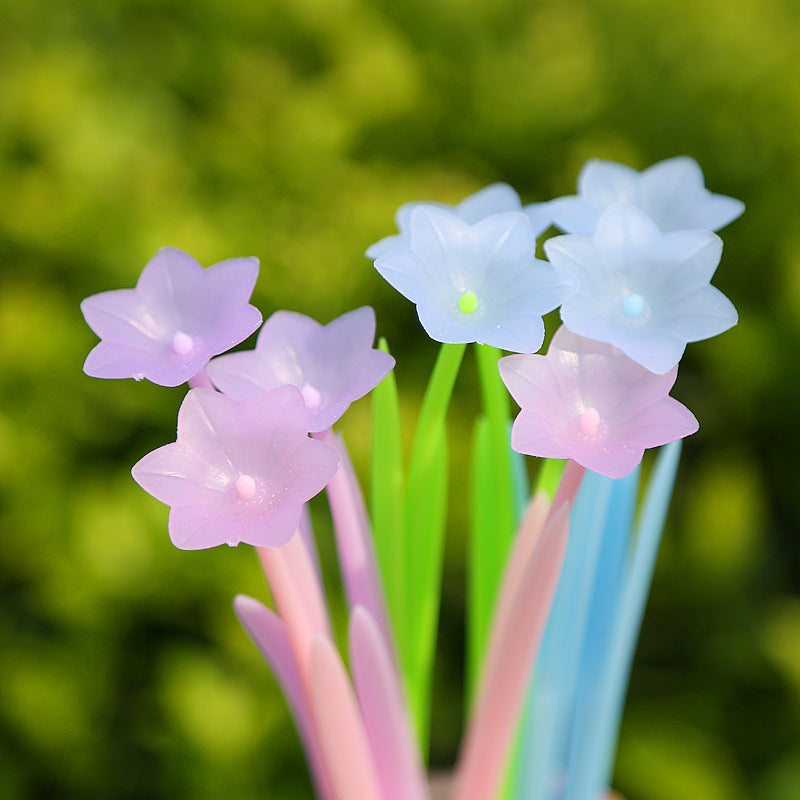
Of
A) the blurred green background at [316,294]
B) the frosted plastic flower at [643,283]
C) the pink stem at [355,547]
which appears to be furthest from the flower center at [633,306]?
the blurred green background at [316,294]

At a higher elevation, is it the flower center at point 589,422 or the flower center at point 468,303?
the flower center at point 468,303

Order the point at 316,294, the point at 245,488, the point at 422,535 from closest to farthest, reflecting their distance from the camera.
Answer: the point at 245,488
the point at 422,535
the point at 316,294

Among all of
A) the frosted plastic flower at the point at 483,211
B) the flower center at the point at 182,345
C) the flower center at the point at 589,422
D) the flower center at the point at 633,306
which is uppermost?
the frosted plastic flower at the point at 483,211

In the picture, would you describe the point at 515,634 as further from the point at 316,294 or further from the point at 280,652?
the point at 316,294

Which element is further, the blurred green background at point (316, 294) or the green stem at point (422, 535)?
the blurred green background at point (316, 294)

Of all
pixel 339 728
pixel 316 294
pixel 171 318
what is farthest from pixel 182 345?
pixel 316 294

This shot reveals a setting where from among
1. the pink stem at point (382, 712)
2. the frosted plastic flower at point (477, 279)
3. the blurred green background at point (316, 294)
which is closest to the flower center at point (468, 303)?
the frosted plastic flower at point (477, 279)

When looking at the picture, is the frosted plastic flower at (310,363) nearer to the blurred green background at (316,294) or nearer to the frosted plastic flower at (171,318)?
the frosted plastic flower at (171,318)

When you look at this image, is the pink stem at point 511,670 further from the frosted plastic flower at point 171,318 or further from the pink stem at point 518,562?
the frosted plastic flower at point 171,318
